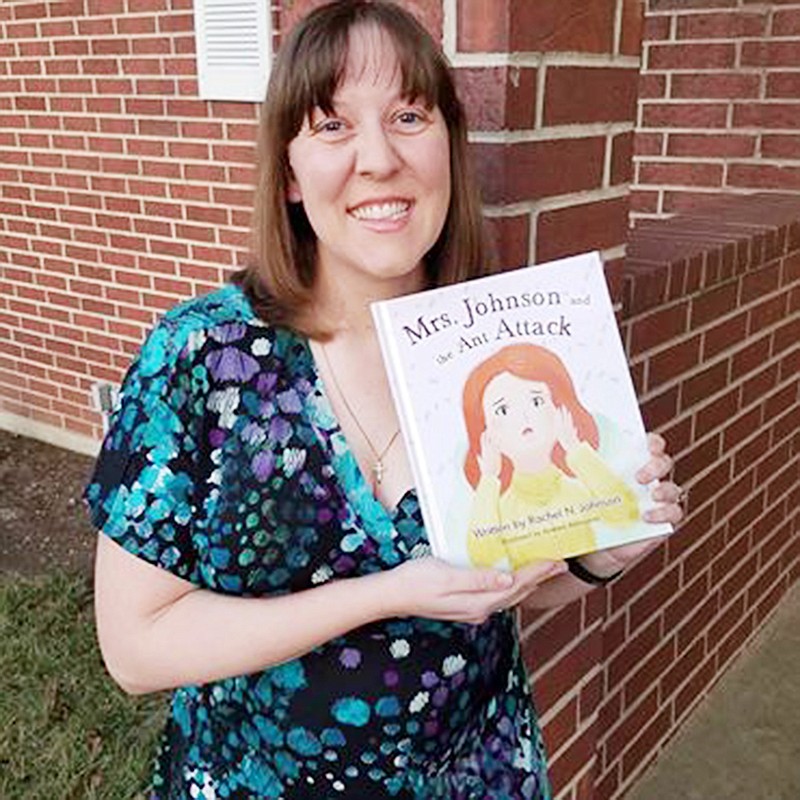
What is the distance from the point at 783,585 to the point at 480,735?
2.37 meters

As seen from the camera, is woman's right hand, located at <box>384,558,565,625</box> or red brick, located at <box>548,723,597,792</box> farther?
red brick, located at <box>548,723,597,792</box>

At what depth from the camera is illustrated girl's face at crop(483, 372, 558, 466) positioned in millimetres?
1290

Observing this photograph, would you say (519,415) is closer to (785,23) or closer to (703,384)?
(703,384)

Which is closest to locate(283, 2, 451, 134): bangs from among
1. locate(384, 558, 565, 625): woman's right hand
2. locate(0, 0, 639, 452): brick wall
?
locate(384, 558, 565, 625): woman's right hand

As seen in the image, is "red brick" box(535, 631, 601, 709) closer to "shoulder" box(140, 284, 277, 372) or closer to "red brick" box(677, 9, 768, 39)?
"shoulder" box(140, 284, 277, 372)

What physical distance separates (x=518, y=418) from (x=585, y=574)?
1.25 ft

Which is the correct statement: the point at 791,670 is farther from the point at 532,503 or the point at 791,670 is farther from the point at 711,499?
the point at 532,503

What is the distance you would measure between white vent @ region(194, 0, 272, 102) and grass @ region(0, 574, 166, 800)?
6.28ft

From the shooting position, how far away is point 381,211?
4.20ft

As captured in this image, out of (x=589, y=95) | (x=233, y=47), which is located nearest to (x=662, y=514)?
(x=589, y=95)

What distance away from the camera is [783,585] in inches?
142

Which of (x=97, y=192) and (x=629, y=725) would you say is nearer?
(x=629, y=725)

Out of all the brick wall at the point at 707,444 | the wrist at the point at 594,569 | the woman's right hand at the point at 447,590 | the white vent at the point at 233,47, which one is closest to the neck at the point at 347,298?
the woman's right hand at the point at 447,590

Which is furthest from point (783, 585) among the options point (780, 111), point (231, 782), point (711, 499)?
point (231, 782)
